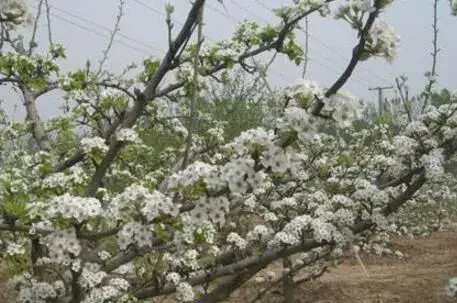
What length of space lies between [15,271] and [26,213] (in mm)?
1400

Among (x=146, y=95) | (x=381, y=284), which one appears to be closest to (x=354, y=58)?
(x=146, y=95)

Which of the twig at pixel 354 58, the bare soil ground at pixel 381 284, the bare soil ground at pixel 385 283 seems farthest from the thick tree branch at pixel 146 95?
the bare soil ground at pixel 385 283

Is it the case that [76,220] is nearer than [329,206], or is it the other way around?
[76,220]

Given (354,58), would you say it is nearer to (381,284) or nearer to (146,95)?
(146,95)

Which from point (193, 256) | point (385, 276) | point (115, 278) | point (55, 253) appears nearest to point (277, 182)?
point (193, 256)

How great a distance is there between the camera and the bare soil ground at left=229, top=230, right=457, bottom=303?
989cm

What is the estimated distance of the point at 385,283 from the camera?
10.8 m

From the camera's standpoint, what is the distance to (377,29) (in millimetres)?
2262

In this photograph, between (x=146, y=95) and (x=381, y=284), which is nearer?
(x=146, y=95)

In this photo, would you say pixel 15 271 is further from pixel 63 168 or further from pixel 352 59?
pixel 352 59

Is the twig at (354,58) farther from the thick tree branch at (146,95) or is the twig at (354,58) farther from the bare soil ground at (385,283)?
the bare soil ground at (385,283)

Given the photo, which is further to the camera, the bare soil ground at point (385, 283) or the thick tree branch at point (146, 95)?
the bare soil ground at point (385, 283)

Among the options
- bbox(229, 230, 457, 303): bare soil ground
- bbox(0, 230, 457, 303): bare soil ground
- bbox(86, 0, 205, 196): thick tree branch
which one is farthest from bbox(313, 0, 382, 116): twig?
bbox(229, 230, 457, 303): bare soil ground

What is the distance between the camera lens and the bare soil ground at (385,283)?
9.89 meters
